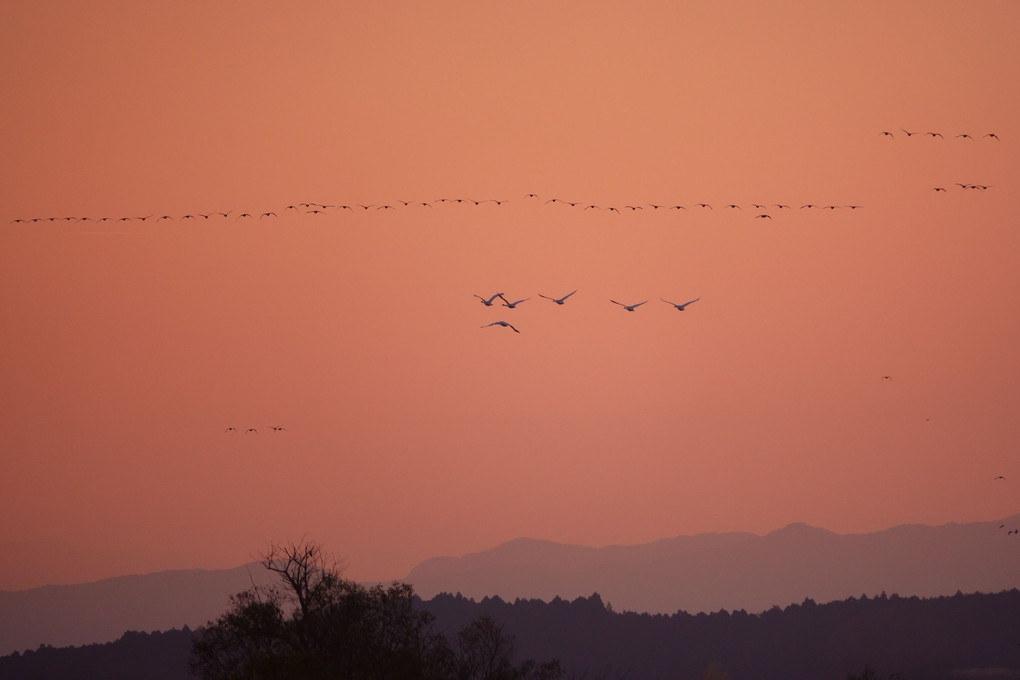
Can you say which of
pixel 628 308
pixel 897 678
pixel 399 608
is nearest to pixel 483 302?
pixel 628 308

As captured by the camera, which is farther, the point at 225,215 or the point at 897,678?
the point at 897,678

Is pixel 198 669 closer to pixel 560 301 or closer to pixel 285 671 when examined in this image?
pixel 285 671

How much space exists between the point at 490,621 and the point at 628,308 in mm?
18120

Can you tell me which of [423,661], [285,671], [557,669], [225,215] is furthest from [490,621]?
[225,215]

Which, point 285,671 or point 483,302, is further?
point 483,302

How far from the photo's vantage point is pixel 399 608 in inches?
2393

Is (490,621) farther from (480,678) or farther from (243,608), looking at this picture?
(243,608)

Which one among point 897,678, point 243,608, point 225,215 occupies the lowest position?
point 897,678

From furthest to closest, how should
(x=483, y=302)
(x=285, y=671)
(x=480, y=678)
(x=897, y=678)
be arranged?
(x=897, y=678) < (x=483, y=302) < (x=480, y=678) < (x=285, y=671)

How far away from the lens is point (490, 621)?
2586 inches

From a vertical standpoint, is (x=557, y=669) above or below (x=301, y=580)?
below

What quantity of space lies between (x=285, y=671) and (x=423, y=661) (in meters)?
10.5

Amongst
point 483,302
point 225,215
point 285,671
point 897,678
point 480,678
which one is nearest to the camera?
point 285,671

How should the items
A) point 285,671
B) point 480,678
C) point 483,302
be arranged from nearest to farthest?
point 285,671
point 480,678
point 483,302
